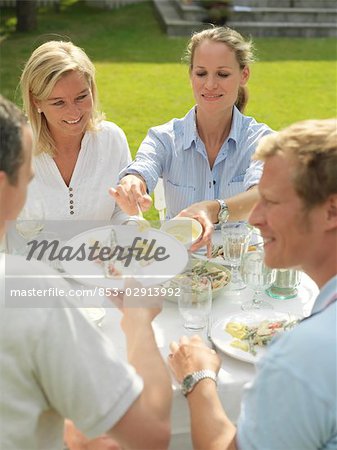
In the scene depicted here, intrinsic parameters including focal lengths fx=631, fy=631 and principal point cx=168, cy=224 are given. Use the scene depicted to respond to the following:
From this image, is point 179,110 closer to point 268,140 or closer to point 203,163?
point 203,163

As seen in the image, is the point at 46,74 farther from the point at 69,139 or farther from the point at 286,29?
the point at 286,29

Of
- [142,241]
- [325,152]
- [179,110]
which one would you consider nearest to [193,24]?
[179,110]

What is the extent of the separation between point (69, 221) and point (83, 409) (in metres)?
1.83

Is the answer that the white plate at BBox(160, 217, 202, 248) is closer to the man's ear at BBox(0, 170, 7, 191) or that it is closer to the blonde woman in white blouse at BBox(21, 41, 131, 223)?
the blonde woman in white blouse at BBox(21, 41, 131, 223)

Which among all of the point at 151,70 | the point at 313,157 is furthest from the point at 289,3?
the point at 313,157

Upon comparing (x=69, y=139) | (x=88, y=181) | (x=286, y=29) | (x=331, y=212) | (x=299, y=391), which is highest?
(x=331, y=212)

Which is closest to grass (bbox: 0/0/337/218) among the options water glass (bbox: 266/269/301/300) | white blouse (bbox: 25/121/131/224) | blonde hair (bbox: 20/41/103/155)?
white blouse (bbox: 25/121/131/224)

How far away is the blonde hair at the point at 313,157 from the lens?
5.08ft

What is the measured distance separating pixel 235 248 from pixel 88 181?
118cm

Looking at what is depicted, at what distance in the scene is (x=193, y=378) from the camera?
1867mm

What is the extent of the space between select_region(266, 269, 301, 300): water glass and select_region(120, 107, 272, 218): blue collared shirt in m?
1.01

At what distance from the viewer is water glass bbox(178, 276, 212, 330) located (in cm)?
219

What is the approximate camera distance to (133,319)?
184 centimetres

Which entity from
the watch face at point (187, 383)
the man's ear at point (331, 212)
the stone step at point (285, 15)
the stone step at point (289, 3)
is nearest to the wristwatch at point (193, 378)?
the watch face at point (187, 383)
